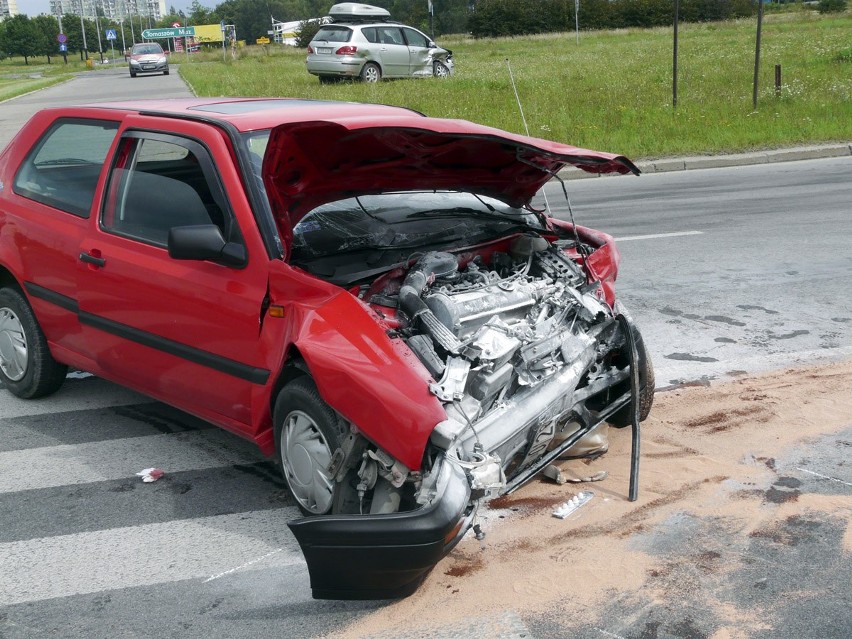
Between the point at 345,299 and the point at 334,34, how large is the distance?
1056 inches

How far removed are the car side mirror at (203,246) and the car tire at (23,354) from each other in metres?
1.94

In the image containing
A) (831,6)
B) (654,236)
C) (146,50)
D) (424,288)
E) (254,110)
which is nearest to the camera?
(424,288)

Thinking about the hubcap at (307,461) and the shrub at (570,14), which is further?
the shrub at (570,14)

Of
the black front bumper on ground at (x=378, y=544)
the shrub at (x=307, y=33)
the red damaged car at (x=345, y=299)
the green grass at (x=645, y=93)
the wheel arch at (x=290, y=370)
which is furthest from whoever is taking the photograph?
the shrub at (x=307, y=33)

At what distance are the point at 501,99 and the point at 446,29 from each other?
8341 cm

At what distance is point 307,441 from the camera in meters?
3.99

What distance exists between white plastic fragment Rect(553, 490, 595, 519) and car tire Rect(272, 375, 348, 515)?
1021 millimetres

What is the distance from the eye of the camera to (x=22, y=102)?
31.6 m

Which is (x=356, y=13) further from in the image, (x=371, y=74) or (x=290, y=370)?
(x=290, y=370)

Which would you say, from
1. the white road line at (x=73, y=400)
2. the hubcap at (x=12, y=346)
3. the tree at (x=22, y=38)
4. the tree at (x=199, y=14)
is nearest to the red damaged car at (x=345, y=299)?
the hubcap at (x=12, y=346)

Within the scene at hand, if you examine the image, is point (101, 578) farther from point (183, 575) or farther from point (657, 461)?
point (657, 461)

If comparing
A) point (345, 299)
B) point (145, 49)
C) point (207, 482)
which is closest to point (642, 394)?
point (345, 299)

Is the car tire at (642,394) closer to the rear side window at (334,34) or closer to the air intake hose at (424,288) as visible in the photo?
the air intake hose at (424,288)

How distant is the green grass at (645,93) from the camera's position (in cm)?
1669
